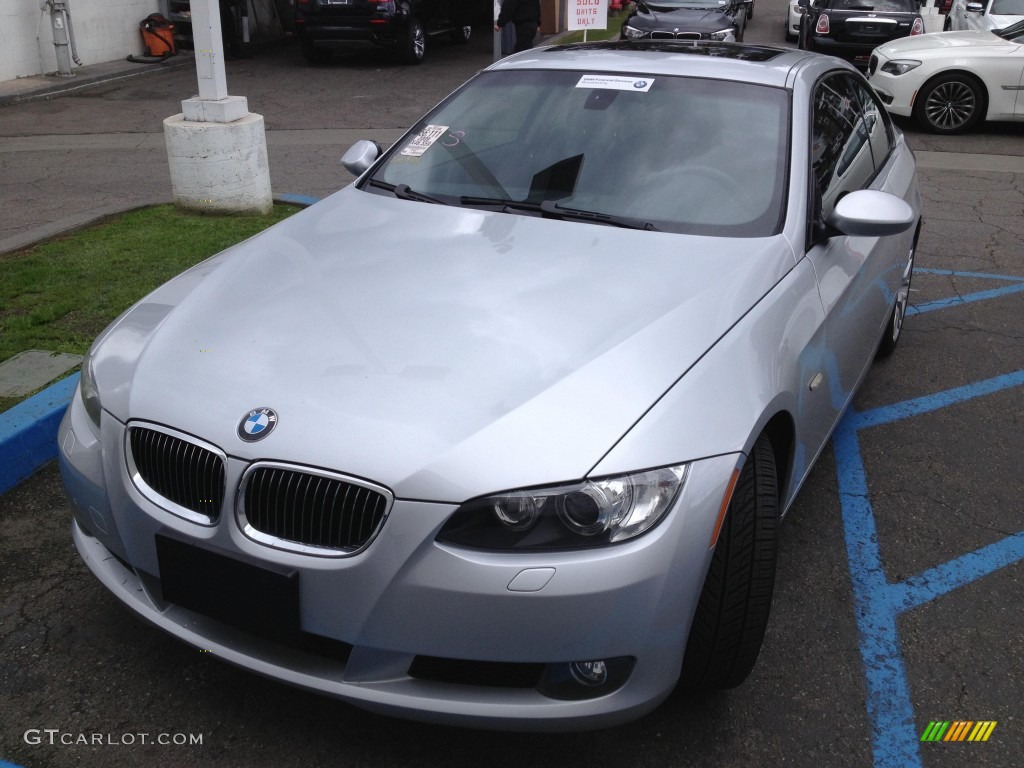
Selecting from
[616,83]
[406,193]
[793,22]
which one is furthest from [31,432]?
[793,22]

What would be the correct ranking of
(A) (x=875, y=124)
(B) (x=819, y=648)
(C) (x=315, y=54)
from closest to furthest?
(B) (x=819, y=648), (A) (x=875, y=124), (C) (x=315, y=54)

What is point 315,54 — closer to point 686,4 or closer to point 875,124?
point 686,4

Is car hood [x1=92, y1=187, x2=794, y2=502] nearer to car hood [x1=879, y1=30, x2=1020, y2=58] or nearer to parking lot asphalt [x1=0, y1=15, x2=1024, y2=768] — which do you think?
parking lot asphalt [x1=0, y1=15, x2=1024, y2=768]

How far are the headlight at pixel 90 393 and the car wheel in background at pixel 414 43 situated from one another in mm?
14161

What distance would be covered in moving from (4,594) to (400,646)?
5.45ft

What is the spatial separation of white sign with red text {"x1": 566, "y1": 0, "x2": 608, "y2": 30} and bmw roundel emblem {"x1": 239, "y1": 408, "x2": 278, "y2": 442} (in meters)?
10.8

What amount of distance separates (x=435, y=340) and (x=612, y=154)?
4.33 feet

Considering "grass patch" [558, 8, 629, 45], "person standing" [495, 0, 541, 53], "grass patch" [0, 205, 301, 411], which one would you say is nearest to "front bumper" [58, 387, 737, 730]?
"grass patch" [0, 205, 301, 411]

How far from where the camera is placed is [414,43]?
1627 centimetres

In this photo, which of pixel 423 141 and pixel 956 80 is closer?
pixel 423 141

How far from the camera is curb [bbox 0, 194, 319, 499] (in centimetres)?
373

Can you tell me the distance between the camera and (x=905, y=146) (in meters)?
5.16

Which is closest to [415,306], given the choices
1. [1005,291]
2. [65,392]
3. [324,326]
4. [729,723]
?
[324,326]

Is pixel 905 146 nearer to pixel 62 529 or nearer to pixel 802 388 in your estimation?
pixel 802 388
